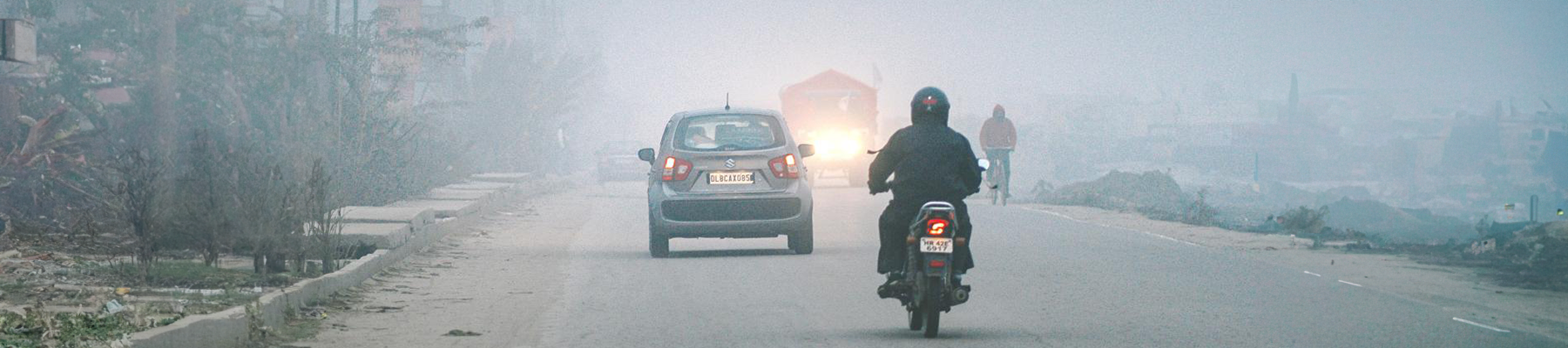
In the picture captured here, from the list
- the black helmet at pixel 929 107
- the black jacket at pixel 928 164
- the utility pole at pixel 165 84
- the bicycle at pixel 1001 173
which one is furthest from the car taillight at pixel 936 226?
the bicycle at pixel 1001 173

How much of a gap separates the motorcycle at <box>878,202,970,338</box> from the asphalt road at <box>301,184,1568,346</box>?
0.23m

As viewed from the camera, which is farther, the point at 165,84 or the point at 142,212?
the point at 165,84

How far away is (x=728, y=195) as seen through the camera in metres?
17.6

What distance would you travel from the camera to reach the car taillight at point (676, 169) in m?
17.7

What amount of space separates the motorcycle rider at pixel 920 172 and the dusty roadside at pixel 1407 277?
3.75m

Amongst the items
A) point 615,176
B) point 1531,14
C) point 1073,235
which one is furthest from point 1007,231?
point 1531,14

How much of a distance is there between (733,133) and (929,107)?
7623 mm

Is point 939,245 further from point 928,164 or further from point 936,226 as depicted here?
point 928,164

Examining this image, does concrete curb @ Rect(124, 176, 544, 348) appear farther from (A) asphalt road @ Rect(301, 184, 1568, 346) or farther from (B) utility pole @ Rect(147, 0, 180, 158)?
(B) utility pole @ Rect(147, 0, 180, 158)

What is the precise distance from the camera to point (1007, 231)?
72.5 feet

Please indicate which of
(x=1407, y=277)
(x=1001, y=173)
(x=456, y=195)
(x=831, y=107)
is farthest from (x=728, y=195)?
(x=831, y=107)

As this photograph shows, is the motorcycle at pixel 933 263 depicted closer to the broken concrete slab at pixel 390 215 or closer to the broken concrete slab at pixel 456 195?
the broken concrete slab at pixel 390 215

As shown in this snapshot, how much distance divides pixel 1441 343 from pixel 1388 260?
342 inches

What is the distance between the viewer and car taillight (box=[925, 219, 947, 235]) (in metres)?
10.4
